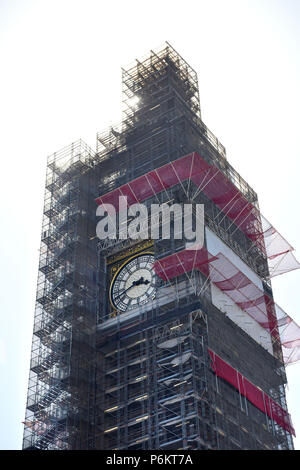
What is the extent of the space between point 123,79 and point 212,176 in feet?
64.8

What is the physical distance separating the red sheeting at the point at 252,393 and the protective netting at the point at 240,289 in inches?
251

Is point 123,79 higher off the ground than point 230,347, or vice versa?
point 123,79

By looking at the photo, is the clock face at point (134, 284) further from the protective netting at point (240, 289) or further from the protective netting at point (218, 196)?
the protective netting at point (218, 196)

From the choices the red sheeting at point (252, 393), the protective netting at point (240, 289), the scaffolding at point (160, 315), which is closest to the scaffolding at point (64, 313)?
the scaffolding at point (160, 315)

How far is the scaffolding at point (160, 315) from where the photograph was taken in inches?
2516

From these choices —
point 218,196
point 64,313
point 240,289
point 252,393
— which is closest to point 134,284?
point 64,313

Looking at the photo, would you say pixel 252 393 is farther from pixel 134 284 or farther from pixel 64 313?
pixel 64 313

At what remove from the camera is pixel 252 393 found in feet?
221

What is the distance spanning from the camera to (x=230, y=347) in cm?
6831

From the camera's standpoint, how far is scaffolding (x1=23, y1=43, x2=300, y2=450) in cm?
6391

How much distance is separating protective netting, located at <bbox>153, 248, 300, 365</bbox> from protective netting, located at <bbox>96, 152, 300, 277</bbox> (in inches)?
196
